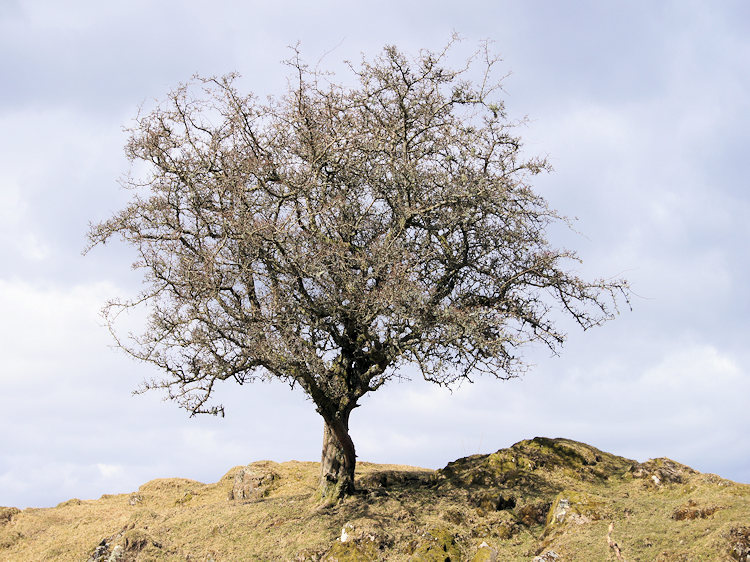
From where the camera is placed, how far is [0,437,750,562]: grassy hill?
1648cm

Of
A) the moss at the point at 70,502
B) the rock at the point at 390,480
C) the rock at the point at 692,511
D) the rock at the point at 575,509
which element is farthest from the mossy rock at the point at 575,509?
the moss at the point at 70,502

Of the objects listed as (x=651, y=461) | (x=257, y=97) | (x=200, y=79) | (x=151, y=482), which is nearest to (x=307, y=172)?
(x=257, y=97)

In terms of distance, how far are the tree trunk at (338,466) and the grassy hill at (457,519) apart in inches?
16.7

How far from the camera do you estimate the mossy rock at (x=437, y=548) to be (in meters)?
17.6

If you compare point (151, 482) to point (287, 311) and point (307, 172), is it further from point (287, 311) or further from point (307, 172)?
point (307, 172)

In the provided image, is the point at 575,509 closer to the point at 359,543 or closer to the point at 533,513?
the point at 533,513

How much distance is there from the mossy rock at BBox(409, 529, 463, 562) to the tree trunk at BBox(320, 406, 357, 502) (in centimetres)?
416

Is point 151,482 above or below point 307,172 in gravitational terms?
below

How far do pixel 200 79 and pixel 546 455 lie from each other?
1748 cm

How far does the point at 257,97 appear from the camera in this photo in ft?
72.4

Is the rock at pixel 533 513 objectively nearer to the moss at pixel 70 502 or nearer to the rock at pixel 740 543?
the rock at pixel 740 543

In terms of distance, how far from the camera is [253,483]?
27.1 metres

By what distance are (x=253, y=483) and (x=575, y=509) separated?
13574mm

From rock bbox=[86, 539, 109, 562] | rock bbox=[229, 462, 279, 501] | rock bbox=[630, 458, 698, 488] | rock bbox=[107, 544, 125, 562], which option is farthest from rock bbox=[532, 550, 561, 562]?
rock bbox=[86, 539, 109, 562]
